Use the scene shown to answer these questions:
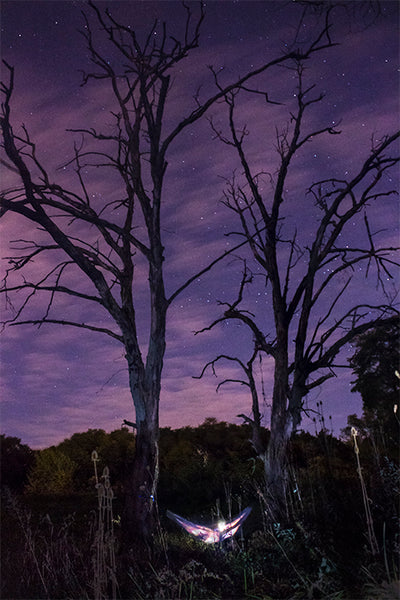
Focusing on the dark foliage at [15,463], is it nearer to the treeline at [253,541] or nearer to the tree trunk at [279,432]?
the treeline at [253,541]

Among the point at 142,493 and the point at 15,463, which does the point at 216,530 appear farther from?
the point at 15,463

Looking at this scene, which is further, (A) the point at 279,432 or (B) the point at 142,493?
(A) the point at 279,432

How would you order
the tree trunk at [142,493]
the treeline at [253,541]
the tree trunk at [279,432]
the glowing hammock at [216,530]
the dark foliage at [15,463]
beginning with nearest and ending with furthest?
the treeline at [253,541] → the glowing hammock at [216,530] → the tree trunk at [142,493] → the tree trunk at [279,432] → the dark foliage at [15,463]

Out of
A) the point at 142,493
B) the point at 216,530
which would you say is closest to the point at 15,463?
the point at 142,493

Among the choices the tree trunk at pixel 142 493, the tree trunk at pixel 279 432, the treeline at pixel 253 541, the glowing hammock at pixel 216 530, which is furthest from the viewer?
the tree trunk at pixel 279 432

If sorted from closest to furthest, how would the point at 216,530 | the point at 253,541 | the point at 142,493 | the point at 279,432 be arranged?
the point at 253,541, the point at 216,530, the point at 142,493, the point at 279,432

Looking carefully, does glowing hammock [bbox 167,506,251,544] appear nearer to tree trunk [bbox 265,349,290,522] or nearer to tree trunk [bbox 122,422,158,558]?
tree trunk [bbox 122,422,158,558]

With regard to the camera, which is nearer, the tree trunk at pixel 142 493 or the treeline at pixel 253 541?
the treeline at pixel 253 541

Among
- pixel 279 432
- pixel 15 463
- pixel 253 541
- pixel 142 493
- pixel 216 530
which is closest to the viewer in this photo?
pixel 253 541

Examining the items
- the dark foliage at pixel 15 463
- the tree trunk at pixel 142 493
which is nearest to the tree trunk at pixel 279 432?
the tree trunk at pixel 142 493

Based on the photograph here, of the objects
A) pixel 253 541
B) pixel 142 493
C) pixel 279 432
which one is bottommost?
pixel 253 541

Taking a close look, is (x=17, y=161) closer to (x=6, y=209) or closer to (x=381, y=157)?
(x=6, y=209)

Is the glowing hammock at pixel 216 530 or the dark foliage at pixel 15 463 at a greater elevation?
the dark foliage at pixel 15 463

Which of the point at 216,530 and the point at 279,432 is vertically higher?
the point at 279,432
